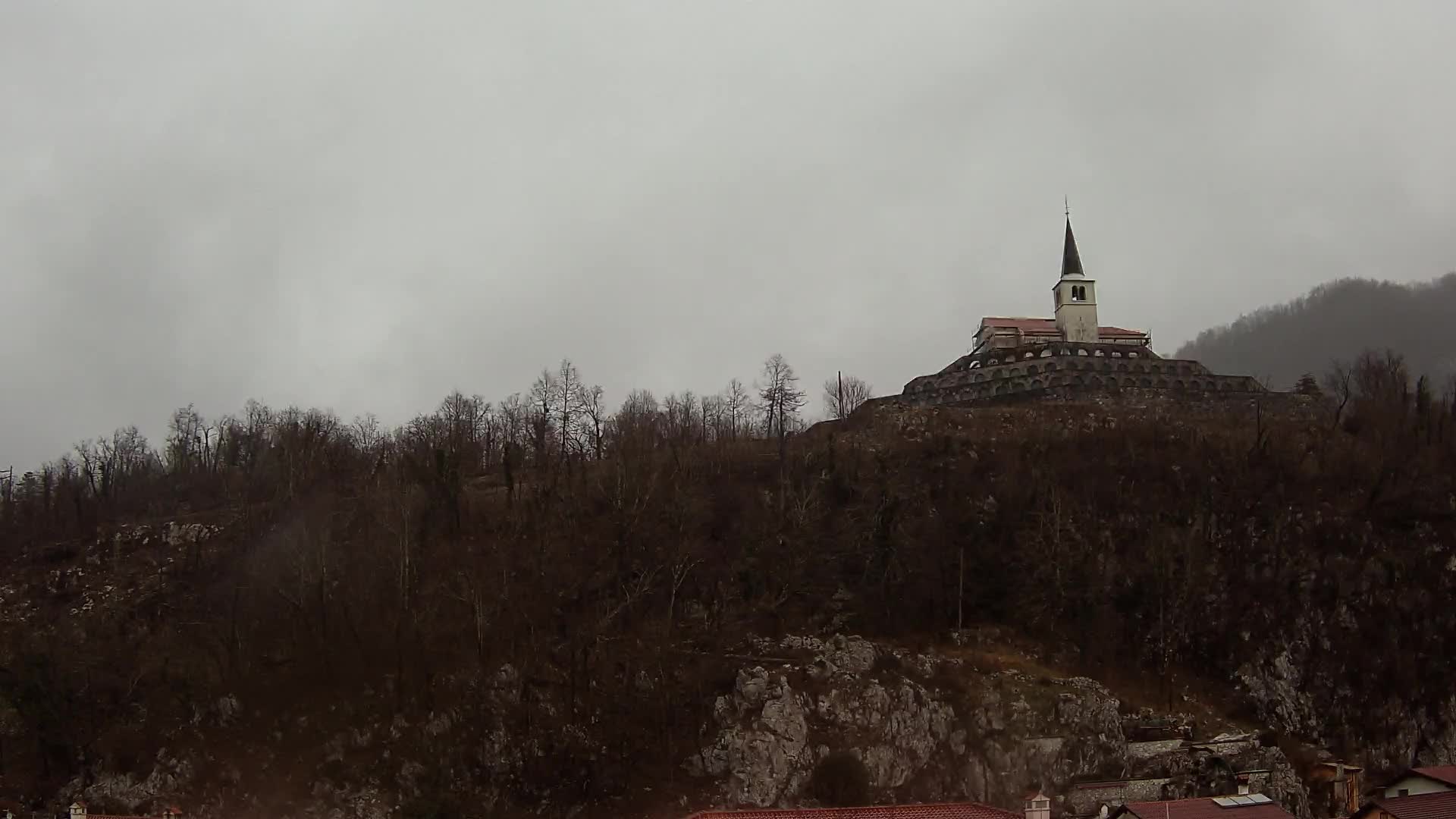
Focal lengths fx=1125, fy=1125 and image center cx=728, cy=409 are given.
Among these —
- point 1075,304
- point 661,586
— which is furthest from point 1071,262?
point 661,586

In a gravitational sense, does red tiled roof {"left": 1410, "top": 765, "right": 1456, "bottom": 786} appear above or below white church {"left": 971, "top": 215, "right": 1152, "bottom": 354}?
below

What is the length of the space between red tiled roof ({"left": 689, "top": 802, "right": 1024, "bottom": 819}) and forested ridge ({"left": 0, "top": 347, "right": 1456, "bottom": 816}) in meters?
16.1

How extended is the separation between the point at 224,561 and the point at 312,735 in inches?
782

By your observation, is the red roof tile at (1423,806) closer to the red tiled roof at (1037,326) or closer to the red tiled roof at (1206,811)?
the red tiled roof at (1206,811)

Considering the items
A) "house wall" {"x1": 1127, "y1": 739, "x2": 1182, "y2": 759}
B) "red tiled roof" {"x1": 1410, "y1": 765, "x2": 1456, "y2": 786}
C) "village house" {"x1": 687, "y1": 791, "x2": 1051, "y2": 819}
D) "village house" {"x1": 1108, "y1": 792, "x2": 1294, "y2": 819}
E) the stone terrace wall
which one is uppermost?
the stone terrace wall

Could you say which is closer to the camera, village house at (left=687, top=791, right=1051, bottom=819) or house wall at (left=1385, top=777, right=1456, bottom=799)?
village house at (left=687, top=791, right=1051, bottom=819)

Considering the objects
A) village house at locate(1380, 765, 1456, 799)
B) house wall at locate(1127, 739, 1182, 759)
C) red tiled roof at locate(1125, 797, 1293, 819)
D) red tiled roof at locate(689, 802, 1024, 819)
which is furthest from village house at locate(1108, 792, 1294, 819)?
house wall at locate(1127, 739, 1182, 759)

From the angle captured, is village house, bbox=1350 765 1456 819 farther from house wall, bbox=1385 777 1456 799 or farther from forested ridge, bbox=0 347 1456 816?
forested ridge, bbox=0 347 1456 816

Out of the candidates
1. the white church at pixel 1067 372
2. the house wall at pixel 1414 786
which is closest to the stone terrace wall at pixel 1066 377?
the white church at pixel 1067 372

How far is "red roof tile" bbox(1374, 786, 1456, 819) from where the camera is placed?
34938mm

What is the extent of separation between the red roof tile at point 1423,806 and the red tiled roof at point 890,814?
12.2 meters

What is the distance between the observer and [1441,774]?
41.0m

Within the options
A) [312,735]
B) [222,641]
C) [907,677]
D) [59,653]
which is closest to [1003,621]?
[907,677]

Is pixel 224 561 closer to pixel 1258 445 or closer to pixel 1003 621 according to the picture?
pixel 1003 621
